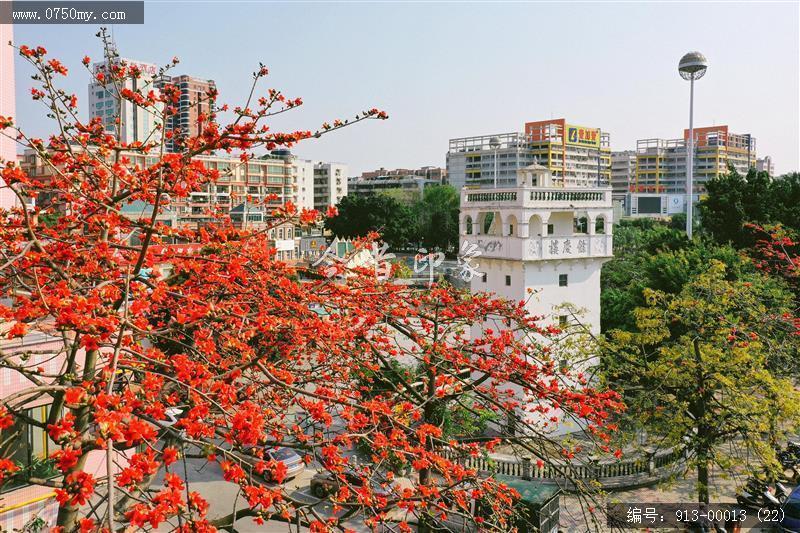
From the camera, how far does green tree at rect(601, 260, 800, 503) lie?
11547 millimetres

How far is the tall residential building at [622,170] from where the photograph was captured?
117 m

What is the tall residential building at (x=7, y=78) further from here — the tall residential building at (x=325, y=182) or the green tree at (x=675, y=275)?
the tall residential building at (x=325, y=182)

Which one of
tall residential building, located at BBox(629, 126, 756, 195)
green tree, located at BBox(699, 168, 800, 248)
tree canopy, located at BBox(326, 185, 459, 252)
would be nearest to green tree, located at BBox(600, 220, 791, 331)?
green tree, located at BBox(699, 168, 800, 248)

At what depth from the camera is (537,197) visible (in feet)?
64.3

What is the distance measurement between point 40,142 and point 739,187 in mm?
28282

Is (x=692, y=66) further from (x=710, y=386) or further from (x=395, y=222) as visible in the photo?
(x=395, y=222)

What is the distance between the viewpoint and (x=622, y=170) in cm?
11894

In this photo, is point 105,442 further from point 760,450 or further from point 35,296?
point 760,450

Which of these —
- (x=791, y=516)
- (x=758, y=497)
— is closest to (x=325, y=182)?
(x=758, y=497)

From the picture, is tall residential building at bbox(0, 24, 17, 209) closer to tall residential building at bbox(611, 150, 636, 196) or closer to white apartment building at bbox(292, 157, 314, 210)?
white apartment building at bbox(292, 157, 314, 210)

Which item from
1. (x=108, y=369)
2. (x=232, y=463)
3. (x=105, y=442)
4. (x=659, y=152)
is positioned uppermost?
(x=659, y=152)

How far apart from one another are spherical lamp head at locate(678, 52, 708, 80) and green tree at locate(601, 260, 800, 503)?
20507 millimetres

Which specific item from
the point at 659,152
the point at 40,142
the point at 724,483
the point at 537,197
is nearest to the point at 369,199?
the point at 537,197

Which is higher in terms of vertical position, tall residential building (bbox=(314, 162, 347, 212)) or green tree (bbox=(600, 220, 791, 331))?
tall residential building (bbox=(314, 162, 347, 212))
